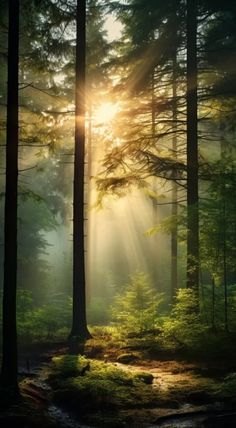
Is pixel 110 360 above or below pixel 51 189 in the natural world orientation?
below

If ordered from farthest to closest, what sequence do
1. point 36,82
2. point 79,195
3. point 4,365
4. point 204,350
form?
point 36,82
point 79,195
point 204,350
point 4,365

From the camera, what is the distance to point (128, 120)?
15.7 m

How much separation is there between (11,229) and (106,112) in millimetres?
8213

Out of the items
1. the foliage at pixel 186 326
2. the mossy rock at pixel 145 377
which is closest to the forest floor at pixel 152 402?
the mossy rock at pixel 145 377

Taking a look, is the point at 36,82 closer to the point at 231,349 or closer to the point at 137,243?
the point at 137,243

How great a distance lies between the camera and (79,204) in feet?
49.6

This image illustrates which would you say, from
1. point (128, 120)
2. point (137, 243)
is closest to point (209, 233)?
point (128, 120)

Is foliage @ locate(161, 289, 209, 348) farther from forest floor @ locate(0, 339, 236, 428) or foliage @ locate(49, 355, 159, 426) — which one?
foliage @ locate(49, 355, 159, 426)

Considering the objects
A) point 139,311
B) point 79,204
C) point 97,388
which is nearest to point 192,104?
point 79,204

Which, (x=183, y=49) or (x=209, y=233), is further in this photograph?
(x=183, y=49)

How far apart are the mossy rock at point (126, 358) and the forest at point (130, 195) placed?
56 millimetres

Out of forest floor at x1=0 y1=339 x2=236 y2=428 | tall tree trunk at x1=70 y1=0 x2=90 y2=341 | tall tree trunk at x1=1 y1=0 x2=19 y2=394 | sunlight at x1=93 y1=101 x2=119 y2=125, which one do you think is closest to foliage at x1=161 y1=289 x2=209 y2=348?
forest floor at x1=0 y1=339 x2=236 y2=428

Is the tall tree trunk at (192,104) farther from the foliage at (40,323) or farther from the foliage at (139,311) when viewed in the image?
the foliage at (40,323)

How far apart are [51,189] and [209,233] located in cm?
2184
